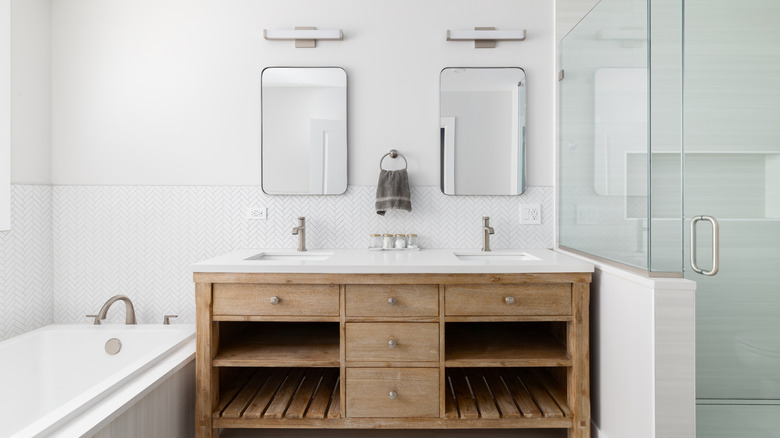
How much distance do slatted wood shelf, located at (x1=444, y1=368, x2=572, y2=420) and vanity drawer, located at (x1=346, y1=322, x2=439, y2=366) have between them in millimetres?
272

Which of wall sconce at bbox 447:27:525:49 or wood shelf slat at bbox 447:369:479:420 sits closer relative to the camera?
wood shelf slat at bbox 447:369:479:420

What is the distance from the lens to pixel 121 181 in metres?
2.27

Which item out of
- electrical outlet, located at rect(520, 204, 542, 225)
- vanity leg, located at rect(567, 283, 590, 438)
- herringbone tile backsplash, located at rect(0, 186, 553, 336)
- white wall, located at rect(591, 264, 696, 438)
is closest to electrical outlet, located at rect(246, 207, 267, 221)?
herringbone tile backsplash, located at rect(0, 186, 553, 336)

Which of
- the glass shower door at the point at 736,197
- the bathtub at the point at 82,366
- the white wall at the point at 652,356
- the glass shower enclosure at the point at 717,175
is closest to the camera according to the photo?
the white wall at the point at 652,356

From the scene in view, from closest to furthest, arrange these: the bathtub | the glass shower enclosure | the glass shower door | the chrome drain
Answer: the bathtub < the glass shower enclosure < the glass shower door < the chrome drain

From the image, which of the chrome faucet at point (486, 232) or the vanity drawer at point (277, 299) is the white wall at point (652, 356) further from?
the vanity drawer at point (277, 299)

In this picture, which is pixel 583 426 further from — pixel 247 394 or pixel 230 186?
pixel 230 186

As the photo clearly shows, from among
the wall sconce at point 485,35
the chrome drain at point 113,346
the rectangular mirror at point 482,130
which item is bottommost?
the chrome drain at point 113,346

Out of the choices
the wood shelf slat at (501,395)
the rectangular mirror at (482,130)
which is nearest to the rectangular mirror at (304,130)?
the rectangular mirror at (482,130)

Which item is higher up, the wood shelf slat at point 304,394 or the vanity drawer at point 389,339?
the vanity drawer at point 389,339

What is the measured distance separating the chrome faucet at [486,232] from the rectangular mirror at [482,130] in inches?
6.8

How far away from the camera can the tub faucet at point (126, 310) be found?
209 cm

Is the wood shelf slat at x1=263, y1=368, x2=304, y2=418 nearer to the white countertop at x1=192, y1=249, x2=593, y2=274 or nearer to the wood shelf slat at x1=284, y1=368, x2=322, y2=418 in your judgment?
the wood shelf slat at x1=284, y1=368, x2=322, y2=418

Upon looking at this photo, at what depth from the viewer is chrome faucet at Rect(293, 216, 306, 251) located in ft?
7.09
